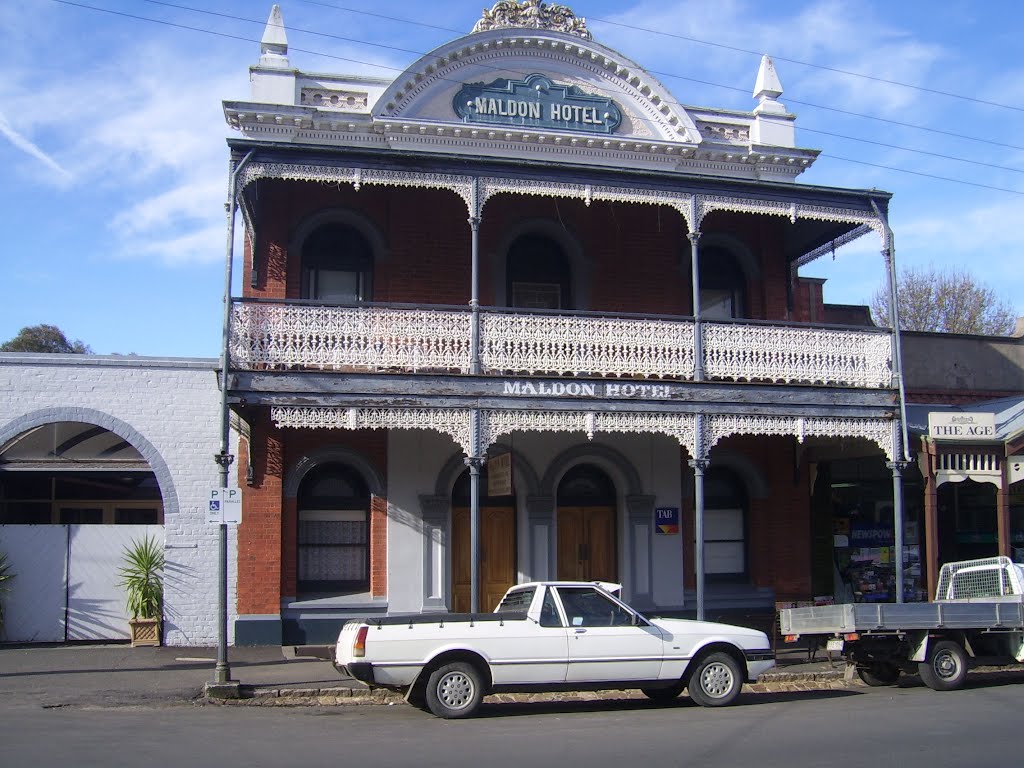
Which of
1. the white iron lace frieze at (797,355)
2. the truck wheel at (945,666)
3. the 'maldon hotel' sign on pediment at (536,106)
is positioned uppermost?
the 'maldon hotel' sign on pediment at (536,106)

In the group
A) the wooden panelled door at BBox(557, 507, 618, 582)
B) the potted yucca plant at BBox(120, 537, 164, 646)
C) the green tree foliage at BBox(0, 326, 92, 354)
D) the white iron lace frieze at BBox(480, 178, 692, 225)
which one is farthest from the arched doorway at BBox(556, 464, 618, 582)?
the green tree foliage at BBox(0, 326, 92, 354)

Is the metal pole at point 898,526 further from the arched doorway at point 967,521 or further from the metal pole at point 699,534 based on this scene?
the arched doorway at point 967,521

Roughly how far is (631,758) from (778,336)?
815 cm

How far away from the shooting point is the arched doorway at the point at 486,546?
16.1 m

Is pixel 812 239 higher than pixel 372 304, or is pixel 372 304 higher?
pixel 812 239

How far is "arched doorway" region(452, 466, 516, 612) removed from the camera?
1614 cm

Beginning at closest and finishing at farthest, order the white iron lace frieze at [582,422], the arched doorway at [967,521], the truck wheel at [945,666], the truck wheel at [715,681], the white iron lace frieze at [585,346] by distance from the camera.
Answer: the truck wheel at [715,681] → the truck wheel at [945,666] → the white iron lace frieze at [582,422] → the white iron lace frieze at [585,346] → the arched doorway at [967,521]

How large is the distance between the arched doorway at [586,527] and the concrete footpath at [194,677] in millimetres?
3201

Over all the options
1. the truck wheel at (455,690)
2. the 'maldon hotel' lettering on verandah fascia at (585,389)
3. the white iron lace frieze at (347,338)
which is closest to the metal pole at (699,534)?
the 'maldon hotel' lettering on verandah fascia at (585,389)

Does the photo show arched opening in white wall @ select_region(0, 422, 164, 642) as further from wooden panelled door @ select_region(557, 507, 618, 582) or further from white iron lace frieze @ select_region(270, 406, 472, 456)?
wooden panelled door @ select_region(557, 507, 618, 582)

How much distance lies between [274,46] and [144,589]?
28.9ft

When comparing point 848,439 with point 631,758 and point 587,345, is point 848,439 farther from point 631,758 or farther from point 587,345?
point 631,758

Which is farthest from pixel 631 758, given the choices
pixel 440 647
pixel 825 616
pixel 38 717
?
pixel 38 717

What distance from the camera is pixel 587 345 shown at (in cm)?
1434
